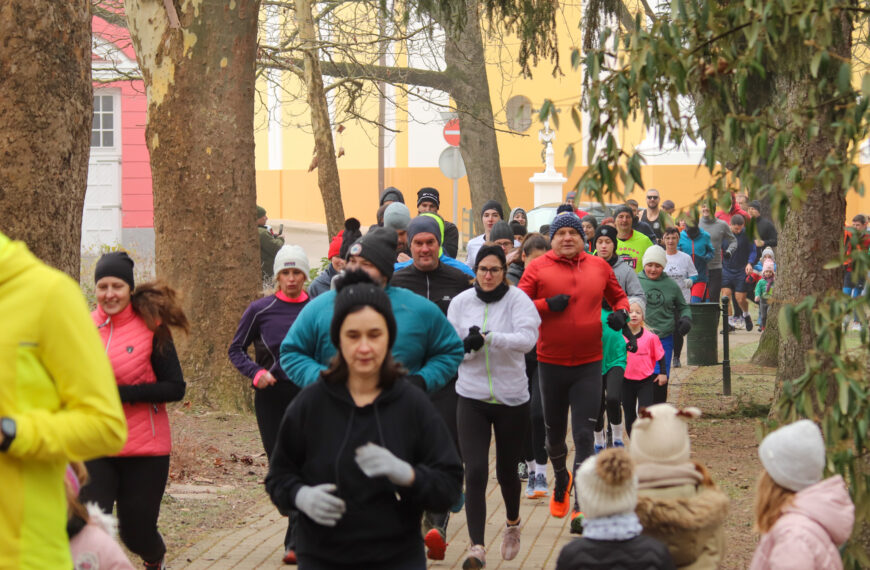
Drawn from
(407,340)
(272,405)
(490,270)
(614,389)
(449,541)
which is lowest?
(449,541)

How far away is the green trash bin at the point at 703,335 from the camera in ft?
50.5

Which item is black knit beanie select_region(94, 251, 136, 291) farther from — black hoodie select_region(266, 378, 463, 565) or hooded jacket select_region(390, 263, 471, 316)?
hooded jacket select_region(390, 263, 471, 316)

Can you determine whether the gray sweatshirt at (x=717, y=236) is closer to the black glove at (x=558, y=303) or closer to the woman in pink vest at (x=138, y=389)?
the black glove at (x=558, y=303)

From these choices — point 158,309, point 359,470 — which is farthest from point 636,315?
point 359,470

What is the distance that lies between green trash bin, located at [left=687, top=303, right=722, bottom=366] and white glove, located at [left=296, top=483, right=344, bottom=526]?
11.6m

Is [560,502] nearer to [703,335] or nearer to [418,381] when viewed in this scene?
[418,381]

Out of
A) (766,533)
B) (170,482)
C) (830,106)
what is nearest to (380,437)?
(766,533)

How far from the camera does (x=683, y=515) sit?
4.88 metres

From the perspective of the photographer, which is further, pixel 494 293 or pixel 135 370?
pixel 494 293

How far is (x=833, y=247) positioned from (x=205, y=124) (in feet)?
18.7

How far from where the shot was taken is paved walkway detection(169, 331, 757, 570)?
25.5 feet

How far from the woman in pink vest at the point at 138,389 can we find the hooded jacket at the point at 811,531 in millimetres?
2973

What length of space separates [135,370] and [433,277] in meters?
2.73

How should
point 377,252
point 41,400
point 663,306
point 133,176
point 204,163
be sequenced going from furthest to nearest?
point 133,176, point 204,163, point 663,306, point 377,252, point 41,400
